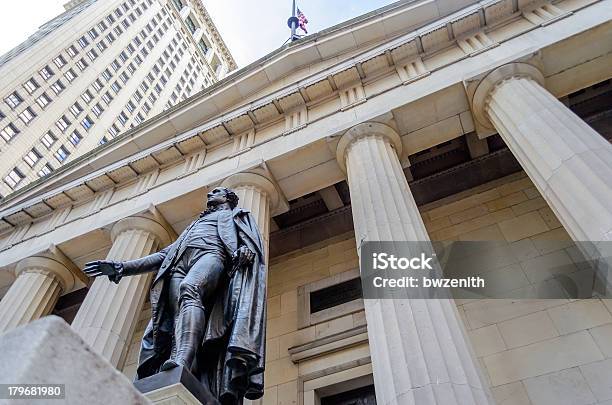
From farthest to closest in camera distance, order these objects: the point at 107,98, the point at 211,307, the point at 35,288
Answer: the point at 107,98
the point at 35,288
the point at 211,307

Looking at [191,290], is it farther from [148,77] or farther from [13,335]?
[148,77]

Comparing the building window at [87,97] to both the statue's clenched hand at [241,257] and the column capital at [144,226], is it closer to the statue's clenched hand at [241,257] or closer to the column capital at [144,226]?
the column capital at [144,226]

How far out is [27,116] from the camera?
40.5 m

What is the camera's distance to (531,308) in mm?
10102

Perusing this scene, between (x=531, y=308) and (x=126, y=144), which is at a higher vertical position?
(x=126, y=144)

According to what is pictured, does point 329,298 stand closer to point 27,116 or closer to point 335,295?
point 335,295

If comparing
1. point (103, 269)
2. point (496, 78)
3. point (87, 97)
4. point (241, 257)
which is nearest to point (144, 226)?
point (103, 269)

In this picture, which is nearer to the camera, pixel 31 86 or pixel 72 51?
pixel 31 86

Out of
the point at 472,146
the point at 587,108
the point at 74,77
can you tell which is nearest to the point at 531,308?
the point at 472,146

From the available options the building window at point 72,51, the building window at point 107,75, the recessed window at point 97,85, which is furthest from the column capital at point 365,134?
the building window at point 107,75

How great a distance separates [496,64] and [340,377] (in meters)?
8.21

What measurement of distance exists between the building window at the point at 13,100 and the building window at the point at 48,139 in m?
3.32

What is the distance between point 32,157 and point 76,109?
326 inches

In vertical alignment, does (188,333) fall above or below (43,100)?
below
